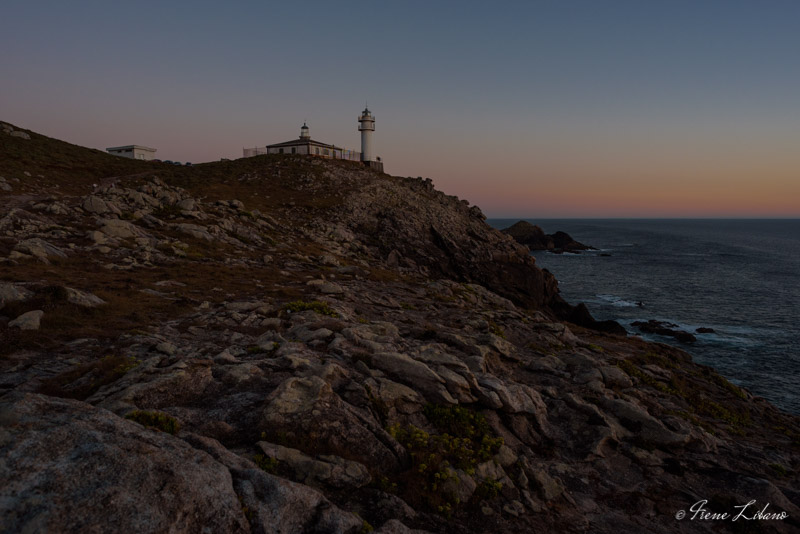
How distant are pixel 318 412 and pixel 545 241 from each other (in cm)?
15609

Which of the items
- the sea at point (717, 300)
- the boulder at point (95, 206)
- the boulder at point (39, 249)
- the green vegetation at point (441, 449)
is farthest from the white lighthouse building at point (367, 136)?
the green vegetation at point (441, 449)

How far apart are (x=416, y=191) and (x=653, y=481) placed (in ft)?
234

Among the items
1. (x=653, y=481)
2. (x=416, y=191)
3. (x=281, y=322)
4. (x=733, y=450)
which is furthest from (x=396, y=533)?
(x=416, y=191)

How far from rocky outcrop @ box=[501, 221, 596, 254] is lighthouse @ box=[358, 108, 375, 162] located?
7631 cm

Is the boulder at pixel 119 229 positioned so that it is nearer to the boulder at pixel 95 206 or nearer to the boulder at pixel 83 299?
the boulder at pixel 95 206

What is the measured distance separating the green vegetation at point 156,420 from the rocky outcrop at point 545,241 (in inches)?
5847

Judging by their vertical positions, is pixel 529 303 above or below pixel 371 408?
below

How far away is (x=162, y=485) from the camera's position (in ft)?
19.6

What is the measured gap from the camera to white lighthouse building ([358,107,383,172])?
100562 millimetres

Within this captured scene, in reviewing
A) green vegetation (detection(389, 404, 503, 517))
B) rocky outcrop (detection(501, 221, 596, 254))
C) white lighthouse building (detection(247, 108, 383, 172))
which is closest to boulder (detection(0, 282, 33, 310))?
green vegetation (detection(389, 404, 503, 517))

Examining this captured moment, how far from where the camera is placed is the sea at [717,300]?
41.7 meters

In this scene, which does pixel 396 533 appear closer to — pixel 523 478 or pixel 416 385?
pixel 523 478

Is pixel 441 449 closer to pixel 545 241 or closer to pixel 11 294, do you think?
pixel 11 294

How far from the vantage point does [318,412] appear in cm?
1005
